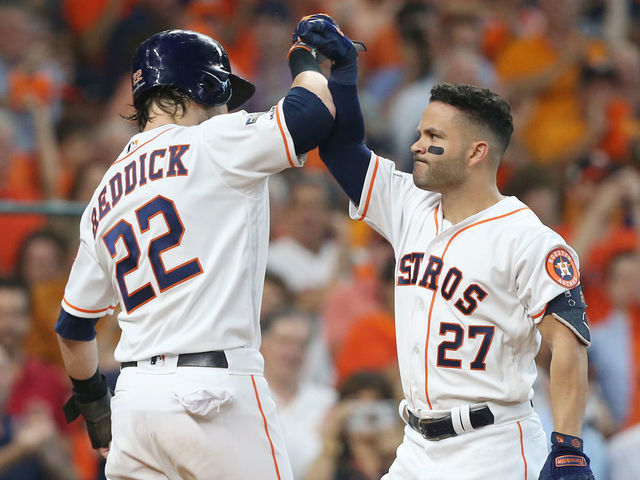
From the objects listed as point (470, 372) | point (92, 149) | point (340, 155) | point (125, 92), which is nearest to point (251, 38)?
point (125, 92)

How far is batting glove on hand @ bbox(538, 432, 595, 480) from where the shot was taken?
320 centimetres

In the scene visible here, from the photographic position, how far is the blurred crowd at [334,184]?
226 inches

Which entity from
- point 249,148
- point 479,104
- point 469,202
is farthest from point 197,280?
point 479,104

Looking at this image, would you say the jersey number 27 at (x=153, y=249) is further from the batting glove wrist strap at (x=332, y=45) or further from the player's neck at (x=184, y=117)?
the batting glove wrist strap at (x=332, y=45)

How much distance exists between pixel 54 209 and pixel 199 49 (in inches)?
117

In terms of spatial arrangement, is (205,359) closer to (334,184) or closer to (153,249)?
(153,249)

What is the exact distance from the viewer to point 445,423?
348cm

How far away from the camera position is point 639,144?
25.8ft

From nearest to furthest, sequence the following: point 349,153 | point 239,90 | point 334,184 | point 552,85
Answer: point 349,153 < point 239,90 < point 334,184 < point 552,85

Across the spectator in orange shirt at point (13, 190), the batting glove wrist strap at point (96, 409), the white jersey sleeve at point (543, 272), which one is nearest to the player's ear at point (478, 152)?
the white jersey sleeve at point (543, 272)

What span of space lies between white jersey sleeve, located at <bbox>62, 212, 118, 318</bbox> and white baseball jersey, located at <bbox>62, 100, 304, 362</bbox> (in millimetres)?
200

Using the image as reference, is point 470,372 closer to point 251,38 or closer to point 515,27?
point 251,38

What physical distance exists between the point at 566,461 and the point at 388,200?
1148mm

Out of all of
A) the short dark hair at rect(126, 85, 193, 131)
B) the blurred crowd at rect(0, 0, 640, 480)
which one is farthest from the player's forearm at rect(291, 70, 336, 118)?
the blurred crowd at rect(0, 0, 640, 480)
